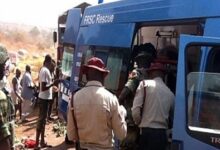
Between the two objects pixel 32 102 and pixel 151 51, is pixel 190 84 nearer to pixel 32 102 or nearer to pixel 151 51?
pixel 151 51

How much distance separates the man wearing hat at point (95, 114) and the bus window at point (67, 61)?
5.95 metres

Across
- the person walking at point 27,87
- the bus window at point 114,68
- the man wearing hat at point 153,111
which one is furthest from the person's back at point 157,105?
the person walking at point 27,87

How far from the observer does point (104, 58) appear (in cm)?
812

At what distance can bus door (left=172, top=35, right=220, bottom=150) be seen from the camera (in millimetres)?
4258

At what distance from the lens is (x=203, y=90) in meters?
4.32

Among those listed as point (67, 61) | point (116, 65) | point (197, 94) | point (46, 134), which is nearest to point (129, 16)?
point (116, 65)

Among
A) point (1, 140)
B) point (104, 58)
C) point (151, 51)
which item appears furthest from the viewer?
point (104, 58)

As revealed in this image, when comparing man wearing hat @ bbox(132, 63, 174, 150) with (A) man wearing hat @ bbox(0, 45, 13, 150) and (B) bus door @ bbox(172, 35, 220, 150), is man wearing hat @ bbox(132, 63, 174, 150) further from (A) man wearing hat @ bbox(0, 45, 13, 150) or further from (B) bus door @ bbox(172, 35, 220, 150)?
(A) man wearing hat @ bbox(0, 45, 13, 150)

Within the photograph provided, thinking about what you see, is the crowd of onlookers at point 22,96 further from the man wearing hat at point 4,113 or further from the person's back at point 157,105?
the person's back at point 157,105

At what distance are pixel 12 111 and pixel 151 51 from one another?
9.80 feet

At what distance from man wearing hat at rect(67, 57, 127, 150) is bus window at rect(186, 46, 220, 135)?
81cm

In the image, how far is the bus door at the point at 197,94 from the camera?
14.0ft

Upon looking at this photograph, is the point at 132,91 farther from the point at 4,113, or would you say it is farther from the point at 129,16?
the point at 4,113

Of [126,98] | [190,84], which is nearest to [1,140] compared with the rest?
[190,84]
